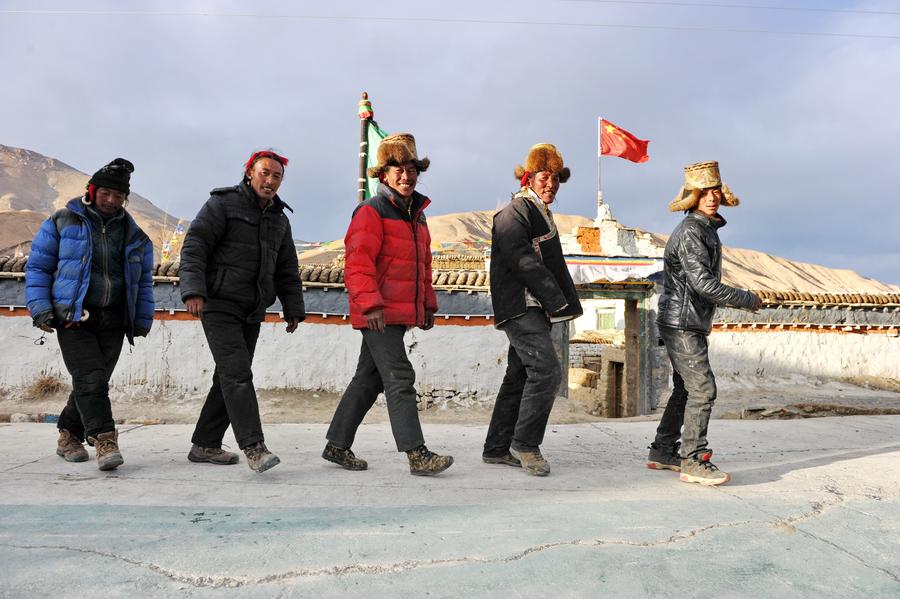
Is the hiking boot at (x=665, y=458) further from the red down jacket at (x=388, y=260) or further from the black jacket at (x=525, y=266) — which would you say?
the red down jacket at (x=388, y=260)

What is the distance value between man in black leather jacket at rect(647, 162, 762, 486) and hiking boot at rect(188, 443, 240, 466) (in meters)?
2.54

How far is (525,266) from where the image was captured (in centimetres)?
342

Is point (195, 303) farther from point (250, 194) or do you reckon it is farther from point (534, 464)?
point (534, 464)

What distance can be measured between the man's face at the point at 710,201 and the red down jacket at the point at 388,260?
167 cm

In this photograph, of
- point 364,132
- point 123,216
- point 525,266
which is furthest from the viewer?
point 364,132

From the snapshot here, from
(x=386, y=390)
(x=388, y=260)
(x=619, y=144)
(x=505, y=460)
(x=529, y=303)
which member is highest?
(x=619, y=144)

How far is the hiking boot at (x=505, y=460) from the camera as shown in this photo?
361 cm

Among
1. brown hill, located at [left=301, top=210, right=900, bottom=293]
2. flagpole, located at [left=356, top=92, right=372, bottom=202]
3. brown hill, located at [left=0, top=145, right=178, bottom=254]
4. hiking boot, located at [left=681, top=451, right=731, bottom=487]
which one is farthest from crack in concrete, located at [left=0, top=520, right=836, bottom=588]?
brown hill, located at [left=0, top=145, right=178, bottom=254]

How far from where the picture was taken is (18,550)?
6.40 feet

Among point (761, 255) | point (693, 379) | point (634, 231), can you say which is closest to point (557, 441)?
point (693, 379)

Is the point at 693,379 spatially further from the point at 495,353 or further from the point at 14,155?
the point at 14,155

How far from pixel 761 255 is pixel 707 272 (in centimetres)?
8921

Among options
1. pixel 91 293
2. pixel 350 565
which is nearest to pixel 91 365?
pixel 91 293

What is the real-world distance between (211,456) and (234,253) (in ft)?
3.99
